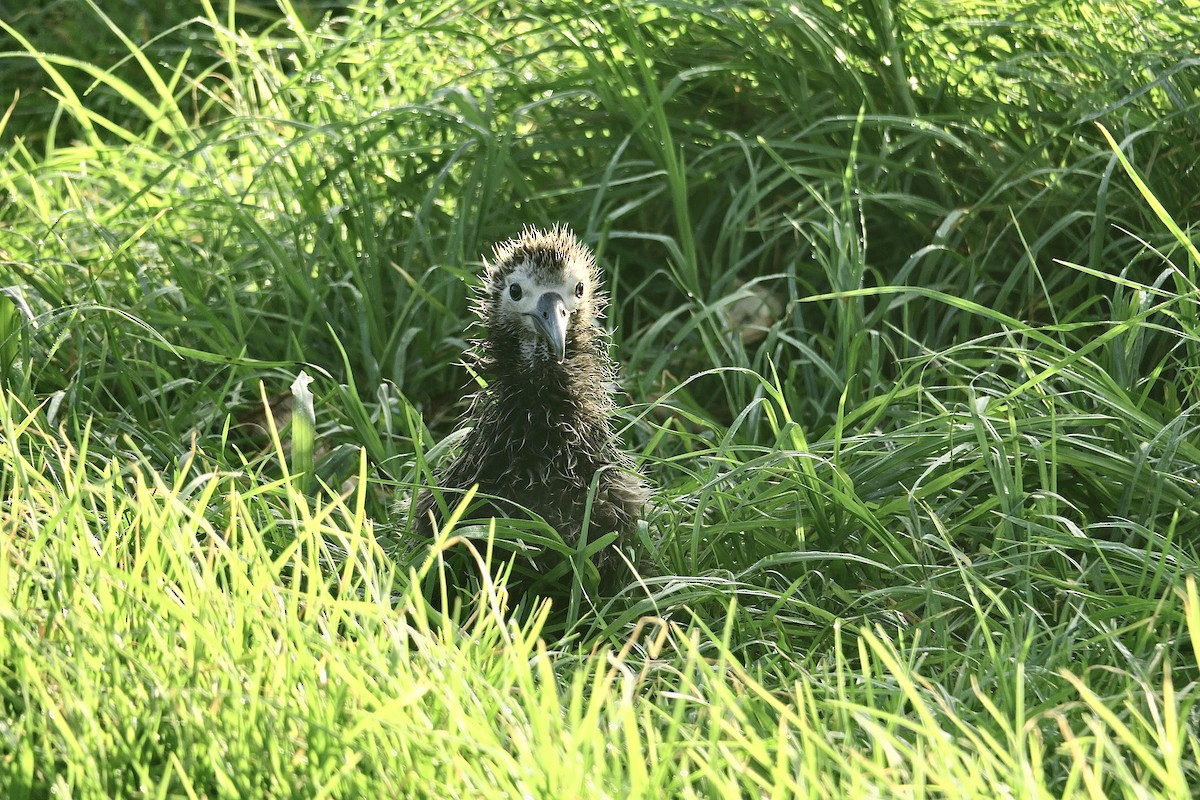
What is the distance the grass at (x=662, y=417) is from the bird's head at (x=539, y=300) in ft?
1.20

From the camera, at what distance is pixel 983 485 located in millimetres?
3287

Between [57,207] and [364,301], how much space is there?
1505 millimetres

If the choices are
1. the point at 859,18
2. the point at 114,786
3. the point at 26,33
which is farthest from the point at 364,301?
the point at 26,33

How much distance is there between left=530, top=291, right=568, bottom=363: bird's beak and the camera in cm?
302

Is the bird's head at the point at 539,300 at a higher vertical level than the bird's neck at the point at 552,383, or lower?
higher

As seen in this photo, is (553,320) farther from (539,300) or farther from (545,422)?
(545,422)

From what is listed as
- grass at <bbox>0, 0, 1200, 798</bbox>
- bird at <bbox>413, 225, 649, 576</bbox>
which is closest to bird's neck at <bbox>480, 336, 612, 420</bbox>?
bird at <bbox>413, 225, 649, 576</bbox>

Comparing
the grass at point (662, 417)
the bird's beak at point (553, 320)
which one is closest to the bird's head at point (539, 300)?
the bird's beak at point (553, 320)

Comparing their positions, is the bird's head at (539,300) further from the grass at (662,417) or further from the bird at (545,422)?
the grass at (662,417)

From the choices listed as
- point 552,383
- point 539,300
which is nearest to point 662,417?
point 552,383

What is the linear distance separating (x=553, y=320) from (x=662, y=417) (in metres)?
1.14

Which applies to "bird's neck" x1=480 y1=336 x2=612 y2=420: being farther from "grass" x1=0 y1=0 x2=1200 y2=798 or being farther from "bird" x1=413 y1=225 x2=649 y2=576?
"grass" x1=0 y1=0 x2=1200 y2=798

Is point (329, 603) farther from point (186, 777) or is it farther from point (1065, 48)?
point (1065, 48)

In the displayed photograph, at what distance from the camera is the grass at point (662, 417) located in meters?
2.12
